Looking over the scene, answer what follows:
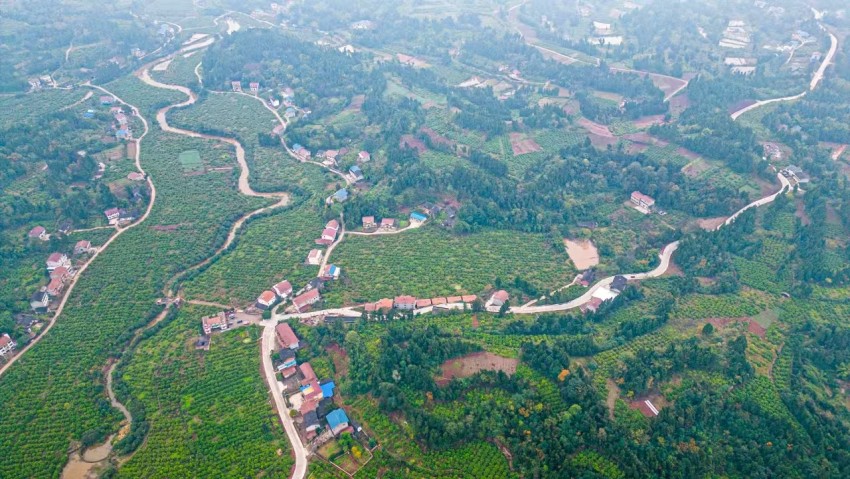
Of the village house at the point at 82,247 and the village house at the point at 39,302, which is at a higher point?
the village house at the point at 82,247

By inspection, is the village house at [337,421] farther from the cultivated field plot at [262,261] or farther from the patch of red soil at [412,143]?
the patch of red soil at [412,143]

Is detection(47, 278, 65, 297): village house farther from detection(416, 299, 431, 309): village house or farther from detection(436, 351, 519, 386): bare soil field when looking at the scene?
detection(436, 351, 519, 386): bare soil field

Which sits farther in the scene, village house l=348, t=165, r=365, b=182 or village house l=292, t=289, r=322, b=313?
village house l=348, t=165, r=365, b=182

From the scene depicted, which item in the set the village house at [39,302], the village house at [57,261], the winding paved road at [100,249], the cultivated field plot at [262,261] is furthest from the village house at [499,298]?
the village house at [57,261]

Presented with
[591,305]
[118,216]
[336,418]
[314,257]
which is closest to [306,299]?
[314,257]

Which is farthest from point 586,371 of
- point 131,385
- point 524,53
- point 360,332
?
point 524,53

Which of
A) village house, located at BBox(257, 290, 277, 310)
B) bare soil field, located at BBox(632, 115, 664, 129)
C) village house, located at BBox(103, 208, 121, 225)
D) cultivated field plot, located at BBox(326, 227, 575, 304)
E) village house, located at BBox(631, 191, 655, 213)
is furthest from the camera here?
bare soil field, located at BBox(632, 115, 664, 129)

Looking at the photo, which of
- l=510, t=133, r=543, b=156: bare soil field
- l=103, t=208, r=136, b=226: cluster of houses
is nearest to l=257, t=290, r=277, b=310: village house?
l=103, t=208, r=136, b=226: cluster of houses

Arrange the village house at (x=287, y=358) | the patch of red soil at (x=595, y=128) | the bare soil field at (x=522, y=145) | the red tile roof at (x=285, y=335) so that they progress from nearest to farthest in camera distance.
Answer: the village house at (x=287, y=358)
the red tile roof at (x=285, y=335)
the bare soil field at (x=522, y=145)
the patch of red soil at (x=595, y=128)
